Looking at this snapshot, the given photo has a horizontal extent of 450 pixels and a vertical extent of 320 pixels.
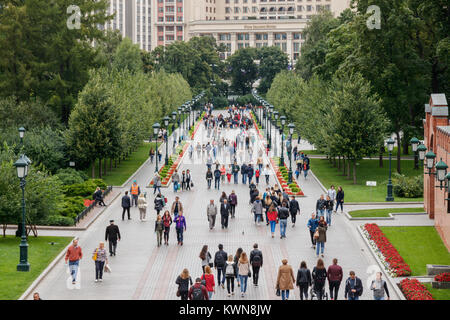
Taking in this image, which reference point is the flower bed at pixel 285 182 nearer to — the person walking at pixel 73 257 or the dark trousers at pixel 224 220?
the dark trousers at pixel 224 220

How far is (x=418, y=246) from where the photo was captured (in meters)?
29.5

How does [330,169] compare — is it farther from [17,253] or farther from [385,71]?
[17,253]

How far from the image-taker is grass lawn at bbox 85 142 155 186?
5000 centimetres

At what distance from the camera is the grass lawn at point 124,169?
50.0 m

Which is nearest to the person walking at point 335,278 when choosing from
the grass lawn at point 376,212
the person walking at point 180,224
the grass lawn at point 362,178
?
the person walking at point 180,224

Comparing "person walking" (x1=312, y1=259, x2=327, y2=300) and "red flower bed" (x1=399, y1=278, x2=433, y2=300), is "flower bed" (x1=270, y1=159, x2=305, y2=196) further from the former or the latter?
"person walking" (x1=312, y1=259, x2=327, y2=300)

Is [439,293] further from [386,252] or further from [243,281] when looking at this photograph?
[243,281]

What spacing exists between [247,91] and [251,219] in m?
133

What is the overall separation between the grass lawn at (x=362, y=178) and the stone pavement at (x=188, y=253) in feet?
14.0

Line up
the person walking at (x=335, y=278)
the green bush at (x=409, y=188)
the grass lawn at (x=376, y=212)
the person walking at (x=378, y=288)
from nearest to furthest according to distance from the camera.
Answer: the person walking at (x=378, y=288)
the person walking at (x=335, y=278)
the grass lawn at (x=376, y=212)
the green bush at (x=409, y=188)

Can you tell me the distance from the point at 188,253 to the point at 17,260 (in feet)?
19.7

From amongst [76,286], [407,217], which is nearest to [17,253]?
[76,286]

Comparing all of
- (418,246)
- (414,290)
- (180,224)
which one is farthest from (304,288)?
(418,246)

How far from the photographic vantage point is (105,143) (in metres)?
49.1
